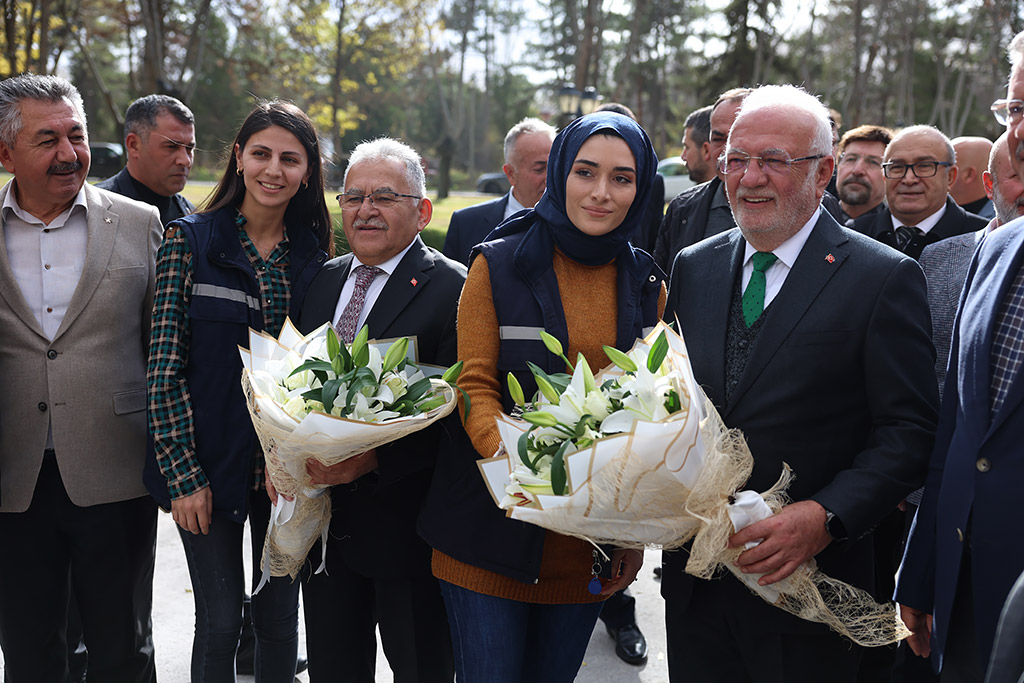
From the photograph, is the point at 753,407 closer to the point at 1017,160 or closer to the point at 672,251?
the point at 1017,160

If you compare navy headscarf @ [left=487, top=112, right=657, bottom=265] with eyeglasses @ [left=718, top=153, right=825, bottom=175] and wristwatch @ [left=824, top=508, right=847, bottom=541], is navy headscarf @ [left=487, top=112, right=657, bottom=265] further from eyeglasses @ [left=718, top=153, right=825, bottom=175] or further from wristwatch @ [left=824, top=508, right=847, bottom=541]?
wristwatch @ [left=824, top=508, right=847, bottom=541]

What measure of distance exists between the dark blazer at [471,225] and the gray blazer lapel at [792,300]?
328cm

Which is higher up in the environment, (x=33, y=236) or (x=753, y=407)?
(x=33, y=236)

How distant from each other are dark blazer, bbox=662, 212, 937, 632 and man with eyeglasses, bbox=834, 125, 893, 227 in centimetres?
362

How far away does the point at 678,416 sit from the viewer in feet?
5.97

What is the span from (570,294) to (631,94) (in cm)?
4898

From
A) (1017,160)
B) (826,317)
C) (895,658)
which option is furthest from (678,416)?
(895,658)

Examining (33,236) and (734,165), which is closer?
(734,165)

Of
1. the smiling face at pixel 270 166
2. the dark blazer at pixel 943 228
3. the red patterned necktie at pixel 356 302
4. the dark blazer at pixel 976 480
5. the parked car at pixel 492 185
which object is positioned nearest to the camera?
the dark blazer at pixel 976 480

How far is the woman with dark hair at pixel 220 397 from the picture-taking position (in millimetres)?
3059

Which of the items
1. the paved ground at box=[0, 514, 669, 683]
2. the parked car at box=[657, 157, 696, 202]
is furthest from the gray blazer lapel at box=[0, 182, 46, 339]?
the parked car at box=[657, 157, 696, 202]

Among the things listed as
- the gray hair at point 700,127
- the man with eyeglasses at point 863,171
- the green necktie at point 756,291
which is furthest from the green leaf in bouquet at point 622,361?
the gray hair at point 700,127

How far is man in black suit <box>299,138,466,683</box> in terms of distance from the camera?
2896 mm

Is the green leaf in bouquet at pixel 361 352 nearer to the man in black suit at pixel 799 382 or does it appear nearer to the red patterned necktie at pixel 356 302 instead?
the red patterned necktie at pixel 356 302
